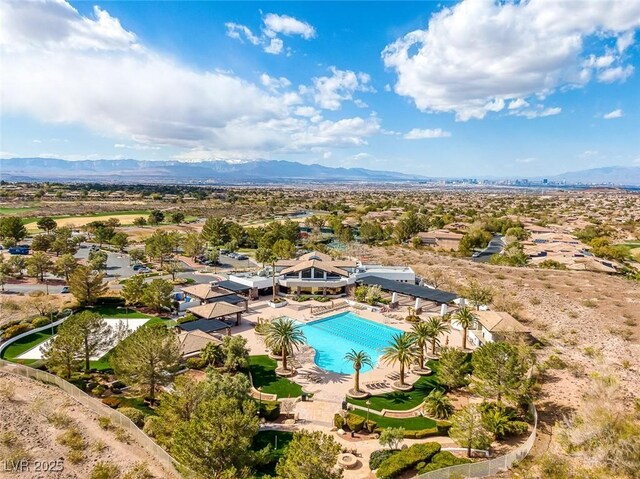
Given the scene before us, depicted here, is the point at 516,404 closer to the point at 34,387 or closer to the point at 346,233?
the point at 34,387

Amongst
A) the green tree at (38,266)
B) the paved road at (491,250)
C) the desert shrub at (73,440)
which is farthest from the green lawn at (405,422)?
the paved road at (491,250)

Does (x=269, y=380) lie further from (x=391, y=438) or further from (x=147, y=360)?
(x=391, y=438)

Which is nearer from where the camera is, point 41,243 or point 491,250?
point 41,243

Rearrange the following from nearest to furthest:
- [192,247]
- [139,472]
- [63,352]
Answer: [139,472] < [63,352] < [192,247]

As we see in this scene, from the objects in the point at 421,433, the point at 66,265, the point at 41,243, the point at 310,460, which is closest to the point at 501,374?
the point at 421,433

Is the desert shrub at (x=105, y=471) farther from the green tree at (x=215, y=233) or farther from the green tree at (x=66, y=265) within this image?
the green tree at (x=215, y=233)

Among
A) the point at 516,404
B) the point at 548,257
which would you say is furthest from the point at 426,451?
the point at 548,257
